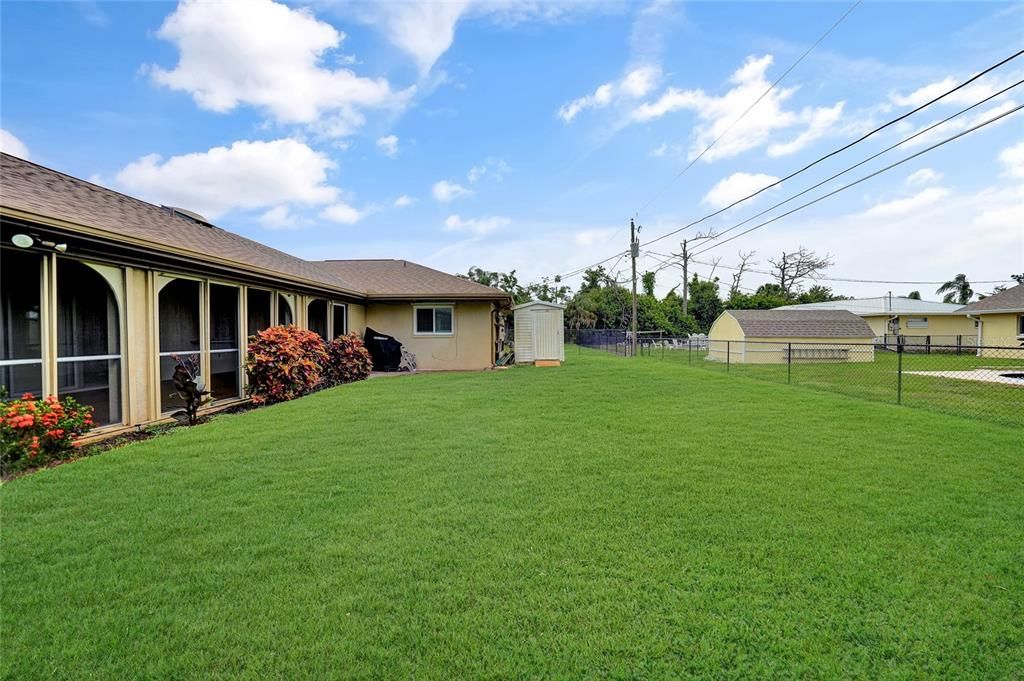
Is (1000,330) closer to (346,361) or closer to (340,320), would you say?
(346,361)

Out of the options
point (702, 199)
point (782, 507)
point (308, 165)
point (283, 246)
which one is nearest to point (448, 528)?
point (782, 507)

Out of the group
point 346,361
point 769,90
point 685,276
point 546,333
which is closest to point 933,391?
point 769,90

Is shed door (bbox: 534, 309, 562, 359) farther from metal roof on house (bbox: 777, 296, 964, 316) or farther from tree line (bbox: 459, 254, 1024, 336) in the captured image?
metal roof on house (bbox: 777, 296, 964, 316)

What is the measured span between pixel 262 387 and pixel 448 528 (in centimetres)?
694

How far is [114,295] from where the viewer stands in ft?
21.1

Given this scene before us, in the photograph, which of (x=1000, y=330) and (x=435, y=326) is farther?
(x=1000, y=330)

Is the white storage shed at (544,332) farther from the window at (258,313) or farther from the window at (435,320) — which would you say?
the window at (258,313)

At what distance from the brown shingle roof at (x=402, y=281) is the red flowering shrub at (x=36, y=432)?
9.63 m

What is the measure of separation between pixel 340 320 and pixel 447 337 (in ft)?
10.7

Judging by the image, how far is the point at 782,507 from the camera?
3723 mm

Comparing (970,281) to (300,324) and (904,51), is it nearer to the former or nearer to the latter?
(904,51)

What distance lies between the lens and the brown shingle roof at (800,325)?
20.7 meters

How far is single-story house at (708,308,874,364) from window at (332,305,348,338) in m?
14.4

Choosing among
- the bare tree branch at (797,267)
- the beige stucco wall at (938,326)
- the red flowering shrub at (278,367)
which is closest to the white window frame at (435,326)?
the red flowering shrub at (278,367)
